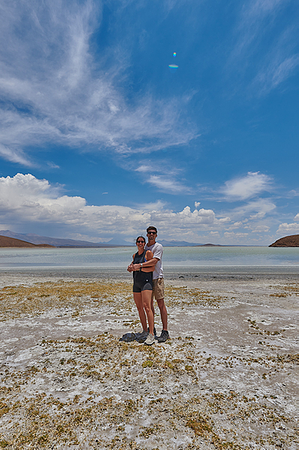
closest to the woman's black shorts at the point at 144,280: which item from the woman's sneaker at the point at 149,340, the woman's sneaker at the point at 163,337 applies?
the woman's sneaker at the point at 149,340

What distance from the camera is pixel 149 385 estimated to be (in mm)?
4332

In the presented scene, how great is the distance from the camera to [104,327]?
25.3 ft

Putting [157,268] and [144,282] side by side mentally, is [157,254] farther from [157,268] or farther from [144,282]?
[144,282]

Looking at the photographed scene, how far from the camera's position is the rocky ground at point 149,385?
314 cm

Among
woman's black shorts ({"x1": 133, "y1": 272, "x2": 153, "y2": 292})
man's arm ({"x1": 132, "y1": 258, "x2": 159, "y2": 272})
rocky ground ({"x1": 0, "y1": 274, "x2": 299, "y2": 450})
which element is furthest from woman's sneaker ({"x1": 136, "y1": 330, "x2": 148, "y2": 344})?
man's arm ({"x1": 132, "y1": 258, "x2": 159, "y2": 272})

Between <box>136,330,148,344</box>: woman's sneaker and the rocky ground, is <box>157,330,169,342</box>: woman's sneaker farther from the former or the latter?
<box>136,330,148,344</box>: woman's sneaker

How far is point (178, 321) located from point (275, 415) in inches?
192

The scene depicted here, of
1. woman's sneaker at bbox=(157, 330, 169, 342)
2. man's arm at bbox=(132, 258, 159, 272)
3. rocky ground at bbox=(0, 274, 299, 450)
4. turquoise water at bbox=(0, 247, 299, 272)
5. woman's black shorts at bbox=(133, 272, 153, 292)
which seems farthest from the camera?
turquoise water at bbox=(0, 247, 299, 272)

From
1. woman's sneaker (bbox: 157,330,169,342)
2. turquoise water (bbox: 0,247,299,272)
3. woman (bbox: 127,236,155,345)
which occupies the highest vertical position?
woman (bbox: 127,236,155,345)

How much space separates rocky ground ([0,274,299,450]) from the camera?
3.14 meters

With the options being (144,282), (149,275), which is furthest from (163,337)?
(149,275)

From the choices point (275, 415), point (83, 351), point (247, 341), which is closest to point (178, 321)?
point (247, 341)

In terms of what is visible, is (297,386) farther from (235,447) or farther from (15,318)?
(15,318)

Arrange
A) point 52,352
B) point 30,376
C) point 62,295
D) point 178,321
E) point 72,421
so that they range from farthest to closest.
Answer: point 62,295
point 178,321
point 52,352
point 30,376
point 72,421
